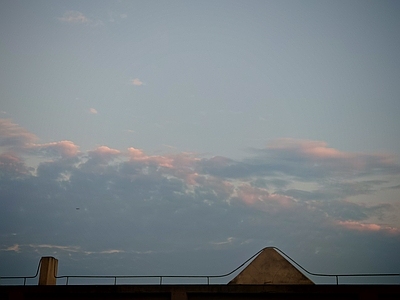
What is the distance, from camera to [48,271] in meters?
23.8

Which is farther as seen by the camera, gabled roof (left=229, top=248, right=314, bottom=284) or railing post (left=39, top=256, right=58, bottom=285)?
railing post (left=39, top=256, right=58, bottom=285)

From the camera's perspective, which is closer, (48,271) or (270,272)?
(270,272)

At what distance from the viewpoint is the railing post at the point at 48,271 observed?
77.4 ft

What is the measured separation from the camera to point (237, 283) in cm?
2247

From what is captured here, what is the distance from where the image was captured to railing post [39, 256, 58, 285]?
928 inches

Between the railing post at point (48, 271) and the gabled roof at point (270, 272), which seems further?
the railing post at point (48, 271)
